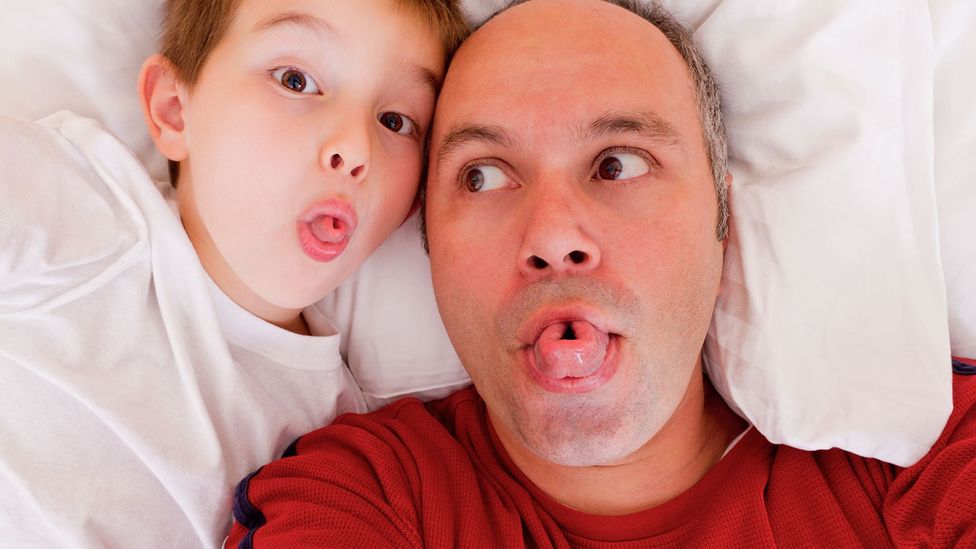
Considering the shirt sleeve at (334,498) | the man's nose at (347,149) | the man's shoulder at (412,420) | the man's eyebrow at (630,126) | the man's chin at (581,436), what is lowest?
the man's shoulder at (412,420)

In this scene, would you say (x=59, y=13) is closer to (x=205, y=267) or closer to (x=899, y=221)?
(x=205, y=267)

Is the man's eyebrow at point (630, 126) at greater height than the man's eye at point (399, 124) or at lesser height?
greater

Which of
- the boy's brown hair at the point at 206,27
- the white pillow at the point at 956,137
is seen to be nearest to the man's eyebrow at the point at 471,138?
the boy's brown hair at the point at 206,27

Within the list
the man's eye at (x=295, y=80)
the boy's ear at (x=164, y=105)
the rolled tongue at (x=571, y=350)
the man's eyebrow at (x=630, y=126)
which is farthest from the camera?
the boy's ear at (x=164, y=105)

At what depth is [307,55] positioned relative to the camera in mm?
1292

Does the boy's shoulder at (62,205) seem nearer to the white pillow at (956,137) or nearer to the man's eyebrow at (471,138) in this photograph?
the man's eyebrow at (471,138)

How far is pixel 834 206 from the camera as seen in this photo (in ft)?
4.29

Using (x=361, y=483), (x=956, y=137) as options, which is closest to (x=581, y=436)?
(x=361, y=483)

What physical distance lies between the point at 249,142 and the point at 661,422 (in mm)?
803

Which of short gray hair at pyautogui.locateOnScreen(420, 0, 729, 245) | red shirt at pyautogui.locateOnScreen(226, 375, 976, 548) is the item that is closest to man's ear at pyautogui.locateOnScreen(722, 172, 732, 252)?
short gray hair at pyautogui.locateOnScreen(420, 0, 729, 245)

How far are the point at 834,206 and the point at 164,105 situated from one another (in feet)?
3.95

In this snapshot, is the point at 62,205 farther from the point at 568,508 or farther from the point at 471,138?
the point at 568,508

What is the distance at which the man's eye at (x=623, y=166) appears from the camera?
124 centimetres

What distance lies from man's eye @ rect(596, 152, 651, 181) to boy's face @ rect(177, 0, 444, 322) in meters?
0.38
